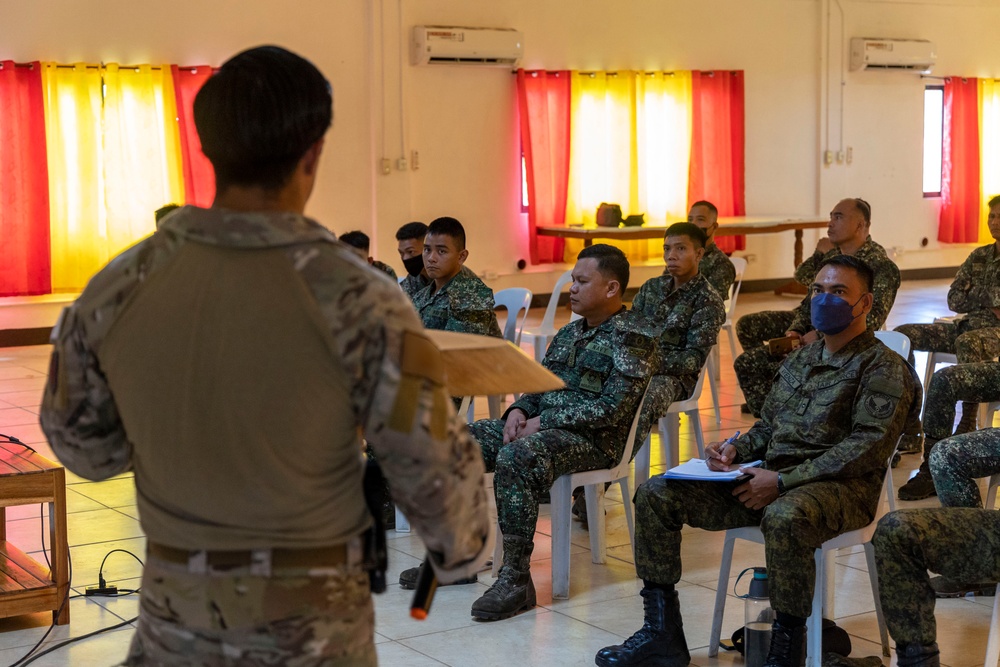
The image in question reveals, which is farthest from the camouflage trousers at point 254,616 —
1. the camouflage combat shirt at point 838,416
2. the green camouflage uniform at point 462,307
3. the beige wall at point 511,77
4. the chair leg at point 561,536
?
the beige wall at point 511,77

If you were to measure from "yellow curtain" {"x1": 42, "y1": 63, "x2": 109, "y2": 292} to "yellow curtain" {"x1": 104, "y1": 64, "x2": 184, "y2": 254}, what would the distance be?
10 cm

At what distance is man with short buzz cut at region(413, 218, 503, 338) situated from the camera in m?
5.04

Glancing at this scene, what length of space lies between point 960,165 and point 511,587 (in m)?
12.6

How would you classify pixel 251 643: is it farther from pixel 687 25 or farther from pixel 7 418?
pixel 687 25

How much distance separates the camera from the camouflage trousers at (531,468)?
387 cm

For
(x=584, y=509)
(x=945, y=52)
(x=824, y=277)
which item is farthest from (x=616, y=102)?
(x=824, y=277)

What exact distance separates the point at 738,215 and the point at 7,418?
8.46m

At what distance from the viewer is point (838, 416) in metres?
3.40

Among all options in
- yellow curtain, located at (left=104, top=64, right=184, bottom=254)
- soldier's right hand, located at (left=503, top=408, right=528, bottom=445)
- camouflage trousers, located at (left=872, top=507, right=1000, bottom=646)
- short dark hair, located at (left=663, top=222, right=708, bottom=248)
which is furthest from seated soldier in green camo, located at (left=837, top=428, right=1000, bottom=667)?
yellow curtain, located at (left=104, top=64, right=184, bottom=254)

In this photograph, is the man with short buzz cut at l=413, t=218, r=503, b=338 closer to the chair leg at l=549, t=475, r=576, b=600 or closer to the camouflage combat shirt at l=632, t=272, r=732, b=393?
the camouflage combat shirt at l=632, t=272, r=732, b=393

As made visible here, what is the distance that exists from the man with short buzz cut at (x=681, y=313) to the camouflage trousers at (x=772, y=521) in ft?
5.12

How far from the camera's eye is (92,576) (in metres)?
4.23

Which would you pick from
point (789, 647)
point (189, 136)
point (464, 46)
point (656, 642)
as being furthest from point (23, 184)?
point (789, 647)

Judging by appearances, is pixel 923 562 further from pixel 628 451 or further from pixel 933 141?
pixel 933 141
